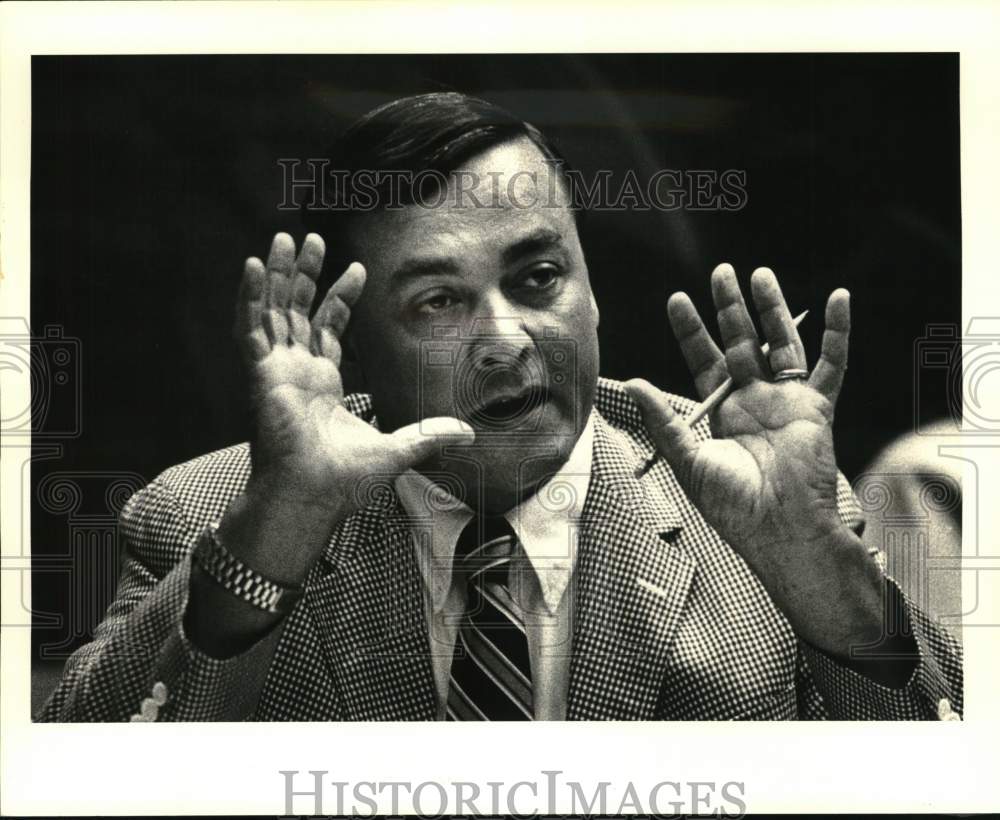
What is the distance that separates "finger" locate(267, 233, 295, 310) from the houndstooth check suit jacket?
0.34 m

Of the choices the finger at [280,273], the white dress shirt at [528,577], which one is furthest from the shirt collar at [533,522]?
the finger at [280,273]

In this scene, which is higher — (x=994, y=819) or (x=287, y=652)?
(x=287, y=652)

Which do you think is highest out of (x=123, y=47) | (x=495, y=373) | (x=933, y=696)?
(x=123, y=47)

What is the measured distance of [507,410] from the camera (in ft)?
10.7

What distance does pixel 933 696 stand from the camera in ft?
11.0

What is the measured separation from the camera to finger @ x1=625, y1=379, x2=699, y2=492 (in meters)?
3.25

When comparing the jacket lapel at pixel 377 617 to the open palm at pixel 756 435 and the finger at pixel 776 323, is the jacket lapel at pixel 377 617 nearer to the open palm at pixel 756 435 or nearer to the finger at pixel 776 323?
the open palm at pixel 756 435

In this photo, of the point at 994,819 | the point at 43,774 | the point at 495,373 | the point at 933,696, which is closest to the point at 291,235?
the point at 495,373

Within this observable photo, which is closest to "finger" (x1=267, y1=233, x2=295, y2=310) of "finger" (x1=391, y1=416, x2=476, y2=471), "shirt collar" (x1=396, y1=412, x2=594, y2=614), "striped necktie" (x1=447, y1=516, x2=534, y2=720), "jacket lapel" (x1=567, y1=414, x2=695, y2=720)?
"finger" (x1=391, y1=416, x2=476, y2=471)

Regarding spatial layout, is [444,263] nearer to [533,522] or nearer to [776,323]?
[533,522]

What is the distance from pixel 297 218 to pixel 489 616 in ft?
4.04

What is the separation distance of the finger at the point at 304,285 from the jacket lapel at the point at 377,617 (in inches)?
20.0

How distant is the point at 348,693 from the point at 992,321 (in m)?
2.12

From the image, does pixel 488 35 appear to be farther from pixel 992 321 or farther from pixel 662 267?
pixel 992 321
